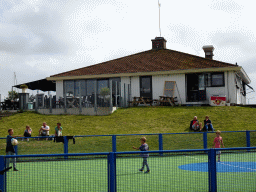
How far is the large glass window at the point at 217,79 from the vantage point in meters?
30.4

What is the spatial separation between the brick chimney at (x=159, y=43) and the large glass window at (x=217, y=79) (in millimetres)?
8879

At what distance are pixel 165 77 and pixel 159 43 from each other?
7.49m

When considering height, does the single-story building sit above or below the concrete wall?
above

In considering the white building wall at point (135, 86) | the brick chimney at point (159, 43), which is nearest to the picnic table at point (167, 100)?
the white building wall at point (135, 86)

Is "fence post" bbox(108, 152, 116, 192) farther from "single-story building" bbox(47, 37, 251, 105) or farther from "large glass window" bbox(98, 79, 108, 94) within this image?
"large glass window" bbox(98, 79, 108, 94)

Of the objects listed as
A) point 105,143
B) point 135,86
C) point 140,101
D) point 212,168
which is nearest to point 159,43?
point 135,86

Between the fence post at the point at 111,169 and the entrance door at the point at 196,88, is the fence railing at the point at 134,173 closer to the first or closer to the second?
the fence post at the point at 111,169

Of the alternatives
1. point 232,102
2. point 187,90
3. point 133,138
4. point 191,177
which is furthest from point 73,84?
point 191,177

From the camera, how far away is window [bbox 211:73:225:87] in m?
30.4

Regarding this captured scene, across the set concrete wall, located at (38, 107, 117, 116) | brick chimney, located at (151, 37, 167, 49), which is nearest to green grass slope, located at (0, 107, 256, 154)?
concrete wall, located at (38, 107, 117, 116)

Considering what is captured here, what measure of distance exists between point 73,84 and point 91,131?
11.0m

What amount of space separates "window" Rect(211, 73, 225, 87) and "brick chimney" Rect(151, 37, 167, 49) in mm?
8879

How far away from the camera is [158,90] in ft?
104

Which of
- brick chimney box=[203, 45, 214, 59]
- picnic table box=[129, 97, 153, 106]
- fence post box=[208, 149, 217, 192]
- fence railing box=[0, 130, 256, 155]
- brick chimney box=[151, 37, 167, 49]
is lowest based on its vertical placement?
fence railing box=[0, 130, 256, 155]
